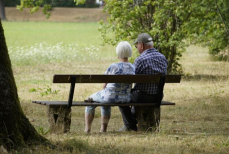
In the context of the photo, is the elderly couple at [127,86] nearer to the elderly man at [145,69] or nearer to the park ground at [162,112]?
the elderly man at [145,69]

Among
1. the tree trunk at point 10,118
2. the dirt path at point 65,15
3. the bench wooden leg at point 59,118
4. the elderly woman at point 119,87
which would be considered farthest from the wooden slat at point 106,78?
the dirt path at point 65,15

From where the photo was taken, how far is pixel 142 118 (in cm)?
830

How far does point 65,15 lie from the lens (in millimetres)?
78000

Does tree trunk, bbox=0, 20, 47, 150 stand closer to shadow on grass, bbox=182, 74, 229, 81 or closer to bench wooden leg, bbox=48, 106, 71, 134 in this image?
bench wooden leg, bbox=48, 106, 71, 134

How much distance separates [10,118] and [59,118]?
5.46 feet

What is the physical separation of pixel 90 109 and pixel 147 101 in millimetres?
833

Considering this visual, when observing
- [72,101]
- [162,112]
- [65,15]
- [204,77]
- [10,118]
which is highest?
[10,118]

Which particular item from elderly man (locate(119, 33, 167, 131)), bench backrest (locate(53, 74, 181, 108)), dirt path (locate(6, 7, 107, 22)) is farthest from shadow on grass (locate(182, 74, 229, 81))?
dirt path (locate(6, 7, 107, 22))

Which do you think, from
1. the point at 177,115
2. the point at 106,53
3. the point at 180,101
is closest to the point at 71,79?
the point at 177,115

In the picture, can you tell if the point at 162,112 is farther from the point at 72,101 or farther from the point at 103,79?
the point at 103,79

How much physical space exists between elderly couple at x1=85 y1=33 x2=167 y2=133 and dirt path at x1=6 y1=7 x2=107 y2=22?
213 ft

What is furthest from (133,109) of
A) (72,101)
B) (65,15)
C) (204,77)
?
(65,15)

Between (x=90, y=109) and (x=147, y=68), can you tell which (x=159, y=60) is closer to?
(x=147, y=68)

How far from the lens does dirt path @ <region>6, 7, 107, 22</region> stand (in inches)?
2943
